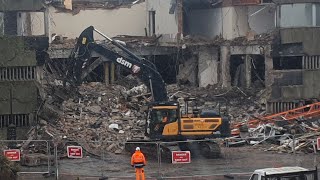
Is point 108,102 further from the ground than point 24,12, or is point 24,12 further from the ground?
point 24,12

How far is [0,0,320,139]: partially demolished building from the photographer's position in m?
37.8

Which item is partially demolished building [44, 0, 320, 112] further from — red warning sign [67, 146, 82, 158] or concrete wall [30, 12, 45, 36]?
red warning sign [67, 146, 82, 158]

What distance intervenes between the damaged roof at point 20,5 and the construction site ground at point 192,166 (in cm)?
829

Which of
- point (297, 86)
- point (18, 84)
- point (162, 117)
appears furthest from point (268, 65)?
point (18, 84)

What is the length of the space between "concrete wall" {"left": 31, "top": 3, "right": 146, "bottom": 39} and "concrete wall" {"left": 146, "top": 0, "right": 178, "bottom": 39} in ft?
5.61

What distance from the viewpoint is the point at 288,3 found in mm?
38375

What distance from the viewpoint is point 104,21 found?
49.9 meters

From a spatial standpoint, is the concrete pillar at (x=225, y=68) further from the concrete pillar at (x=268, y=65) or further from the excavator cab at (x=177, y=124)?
the excavator cab at (x=177, y=124)

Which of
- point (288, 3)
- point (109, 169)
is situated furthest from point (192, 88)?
point (109, 169)

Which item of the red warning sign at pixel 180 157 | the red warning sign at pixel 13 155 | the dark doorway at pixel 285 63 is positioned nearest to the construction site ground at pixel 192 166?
the red warning sign at pixel 180 157

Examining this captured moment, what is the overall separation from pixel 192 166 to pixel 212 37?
17651mm

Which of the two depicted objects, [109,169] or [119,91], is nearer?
[109,169]

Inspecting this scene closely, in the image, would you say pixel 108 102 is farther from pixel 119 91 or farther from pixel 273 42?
pixel 273 42

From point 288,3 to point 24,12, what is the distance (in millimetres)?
13128
